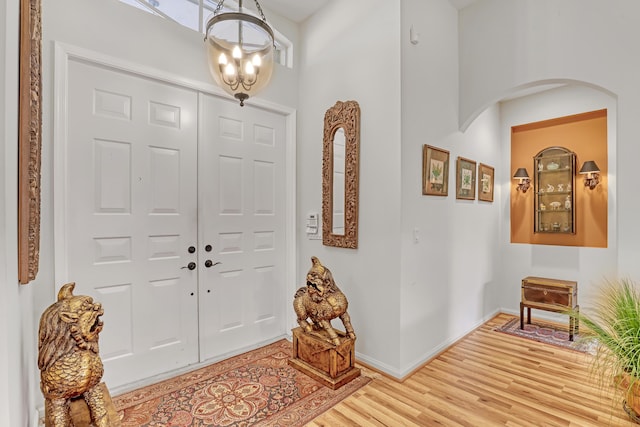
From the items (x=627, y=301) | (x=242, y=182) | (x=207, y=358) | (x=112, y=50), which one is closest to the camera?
(x=627, y=301)

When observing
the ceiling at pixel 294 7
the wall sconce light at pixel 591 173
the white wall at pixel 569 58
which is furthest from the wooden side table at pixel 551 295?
the ceiling at pixel 294 7

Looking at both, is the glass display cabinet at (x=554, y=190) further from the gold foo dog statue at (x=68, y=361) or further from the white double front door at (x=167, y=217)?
the gold foo dog statue at (x=68, y=361)

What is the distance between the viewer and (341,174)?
3055 millimetres

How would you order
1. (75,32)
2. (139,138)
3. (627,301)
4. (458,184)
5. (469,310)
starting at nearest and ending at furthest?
1. (627,301)
2. (75,32)
3. (139,138)
4. (458,184)
5. (469,310)

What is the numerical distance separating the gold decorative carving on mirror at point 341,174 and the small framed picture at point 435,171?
1.94ft

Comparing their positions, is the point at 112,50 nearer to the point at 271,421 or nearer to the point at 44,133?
the point at 44,133

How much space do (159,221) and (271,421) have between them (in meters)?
1.67

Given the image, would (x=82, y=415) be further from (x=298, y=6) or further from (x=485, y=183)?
(x=485, y=183)

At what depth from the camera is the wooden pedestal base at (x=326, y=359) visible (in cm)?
239

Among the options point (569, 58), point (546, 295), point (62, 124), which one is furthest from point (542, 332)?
point (62, 124)

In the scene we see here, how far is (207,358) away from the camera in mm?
2762

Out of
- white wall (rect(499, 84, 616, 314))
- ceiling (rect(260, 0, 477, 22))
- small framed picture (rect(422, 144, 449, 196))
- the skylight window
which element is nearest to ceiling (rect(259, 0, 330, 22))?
ceiling (rect(260, 0, 477, 22))

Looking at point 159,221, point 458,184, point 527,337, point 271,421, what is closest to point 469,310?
point 527,337

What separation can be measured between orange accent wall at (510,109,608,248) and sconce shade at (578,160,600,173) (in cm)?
15
